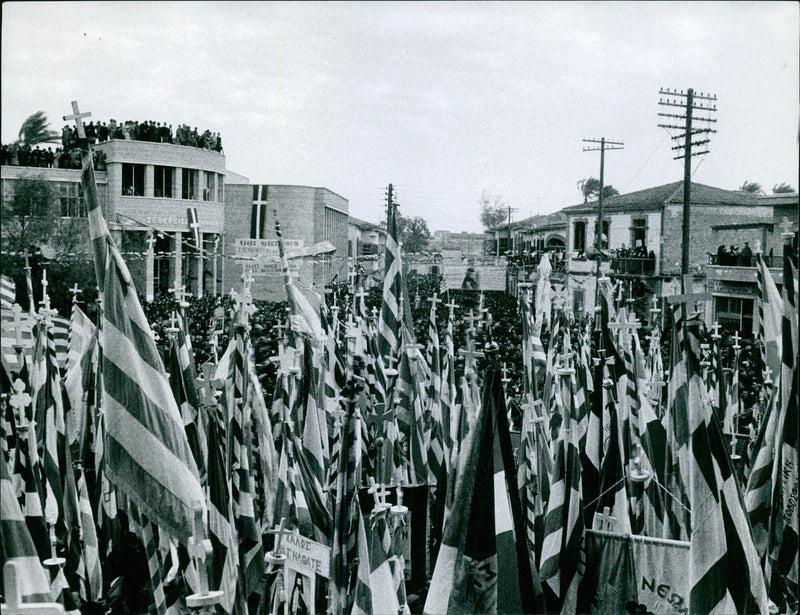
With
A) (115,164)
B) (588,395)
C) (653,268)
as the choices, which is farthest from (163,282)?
(588,395)

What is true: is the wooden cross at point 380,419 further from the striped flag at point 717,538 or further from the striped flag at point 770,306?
the striped flag at point 770,306

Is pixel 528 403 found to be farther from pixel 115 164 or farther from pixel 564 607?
pixel 115 164

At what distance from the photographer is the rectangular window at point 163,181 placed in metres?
33.9

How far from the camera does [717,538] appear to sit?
528 centimetres

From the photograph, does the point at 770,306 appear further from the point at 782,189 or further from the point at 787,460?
the point at 782,189

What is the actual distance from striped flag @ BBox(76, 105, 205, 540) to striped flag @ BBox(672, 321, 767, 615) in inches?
129

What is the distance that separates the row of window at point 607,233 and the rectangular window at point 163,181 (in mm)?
18110

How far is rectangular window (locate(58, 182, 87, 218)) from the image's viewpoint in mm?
27875

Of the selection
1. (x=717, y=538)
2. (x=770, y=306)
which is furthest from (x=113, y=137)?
(x=717, y=538)

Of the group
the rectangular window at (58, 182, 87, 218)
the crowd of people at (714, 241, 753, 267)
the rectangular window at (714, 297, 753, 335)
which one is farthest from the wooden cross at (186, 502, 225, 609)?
the rectangular window at (58, 182, 87, 218)

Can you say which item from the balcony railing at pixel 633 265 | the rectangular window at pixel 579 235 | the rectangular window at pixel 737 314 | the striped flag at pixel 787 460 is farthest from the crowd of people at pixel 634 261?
the striped flag at pixel 787 460

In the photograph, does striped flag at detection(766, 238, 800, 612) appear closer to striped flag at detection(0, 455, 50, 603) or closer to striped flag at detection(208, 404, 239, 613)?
striped flag at detection(208, 404, 239, 613)

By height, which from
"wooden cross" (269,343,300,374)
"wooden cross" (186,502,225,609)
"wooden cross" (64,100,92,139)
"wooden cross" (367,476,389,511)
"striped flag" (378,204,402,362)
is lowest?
"wooden cross" (186,502,225,609)

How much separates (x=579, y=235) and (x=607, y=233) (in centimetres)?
376
